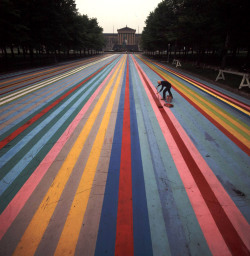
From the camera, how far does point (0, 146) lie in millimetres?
4688

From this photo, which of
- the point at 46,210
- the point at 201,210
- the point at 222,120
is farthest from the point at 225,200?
the point at 222,120

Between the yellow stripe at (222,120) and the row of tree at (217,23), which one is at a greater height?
the row of tree at (217,23)

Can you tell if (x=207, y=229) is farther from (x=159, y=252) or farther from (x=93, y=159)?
(x=93, y=159)

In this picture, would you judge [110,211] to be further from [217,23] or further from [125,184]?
[217,23]

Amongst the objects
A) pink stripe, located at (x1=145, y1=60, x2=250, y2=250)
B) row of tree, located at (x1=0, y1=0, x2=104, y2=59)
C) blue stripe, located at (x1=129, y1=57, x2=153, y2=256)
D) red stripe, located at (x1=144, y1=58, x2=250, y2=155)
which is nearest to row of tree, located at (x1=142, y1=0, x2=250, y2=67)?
red stripe, located at (x1=144, y1=58, x2=250, y2=155)

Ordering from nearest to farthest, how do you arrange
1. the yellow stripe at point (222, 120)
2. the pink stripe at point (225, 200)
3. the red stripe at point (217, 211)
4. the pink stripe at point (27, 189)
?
the red stripe at point (217, 211), the pink stripe at point (225, 200), the pink stripe at point (27, 189), the yellow stripe at point (222, 120)

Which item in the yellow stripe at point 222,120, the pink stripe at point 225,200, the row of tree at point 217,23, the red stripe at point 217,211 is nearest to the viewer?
the red stripe at point 217,211

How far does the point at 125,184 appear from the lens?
3344 millimetres

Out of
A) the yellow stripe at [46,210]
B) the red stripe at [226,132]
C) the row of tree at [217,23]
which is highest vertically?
the row of tree at [217,23]

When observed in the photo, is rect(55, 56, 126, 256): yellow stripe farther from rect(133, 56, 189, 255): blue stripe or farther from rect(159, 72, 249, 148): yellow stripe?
rect(159, 72, 249, 148): yellow stripe

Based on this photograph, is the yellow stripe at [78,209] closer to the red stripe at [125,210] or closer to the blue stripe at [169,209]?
the red stripe at [125,210]

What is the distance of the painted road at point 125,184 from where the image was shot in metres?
2.40

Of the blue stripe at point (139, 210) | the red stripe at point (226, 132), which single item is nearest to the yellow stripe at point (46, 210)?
the blue stripe at point (139, 210)

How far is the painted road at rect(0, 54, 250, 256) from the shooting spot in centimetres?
240
